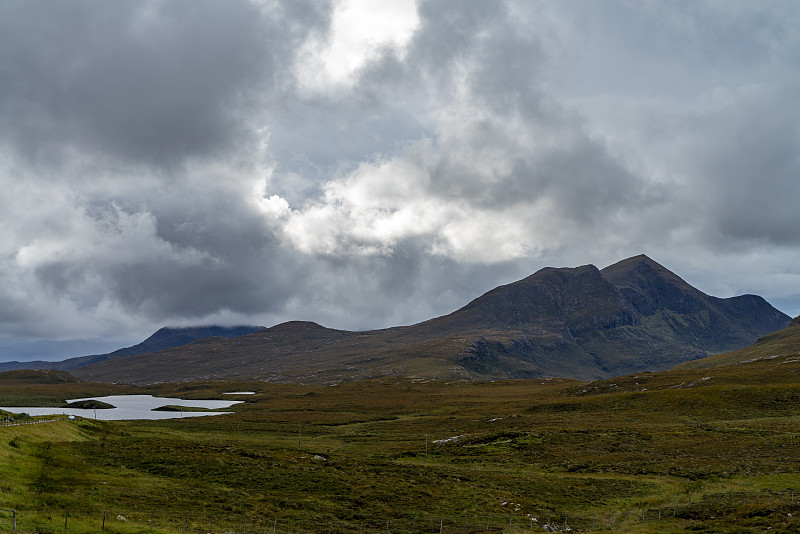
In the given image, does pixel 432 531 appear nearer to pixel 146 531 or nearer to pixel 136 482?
pixel 146 531

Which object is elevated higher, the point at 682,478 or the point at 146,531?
the point at 146,531

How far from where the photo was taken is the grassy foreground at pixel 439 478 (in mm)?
40312

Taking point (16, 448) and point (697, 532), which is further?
point (16, 448)

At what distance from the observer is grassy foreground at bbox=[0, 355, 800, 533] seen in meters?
40.3

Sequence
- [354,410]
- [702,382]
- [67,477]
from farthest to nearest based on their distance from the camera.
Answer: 1. [354,410]
2. [702,382]
3. [67,477]

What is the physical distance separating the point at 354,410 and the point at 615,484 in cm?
12408


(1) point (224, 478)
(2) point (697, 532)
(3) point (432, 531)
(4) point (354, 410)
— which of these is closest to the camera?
(2) point (697, 532)

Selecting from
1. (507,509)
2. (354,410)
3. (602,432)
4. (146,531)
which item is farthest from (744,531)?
(354,410)

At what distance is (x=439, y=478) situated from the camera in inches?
2424

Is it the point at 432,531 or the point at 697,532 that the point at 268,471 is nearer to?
the point at 432,531

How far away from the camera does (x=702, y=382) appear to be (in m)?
146

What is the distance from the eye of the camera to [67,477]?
4741 centimetres

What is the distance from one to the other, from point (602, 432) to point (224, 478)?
65.9 meters

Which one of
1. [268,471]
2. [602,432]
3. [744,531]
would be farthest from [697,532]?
[602,432]
